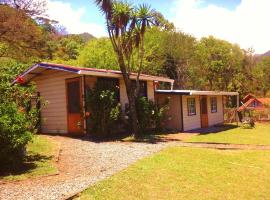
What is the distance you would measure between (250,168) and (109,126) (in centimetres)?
751

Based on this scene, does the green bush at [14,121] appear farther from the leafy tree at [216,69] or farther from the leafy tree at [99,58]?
the leafy tree at [216,69]

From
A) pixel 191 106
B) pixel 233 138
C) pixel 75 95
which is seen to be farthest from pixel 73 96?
pixel 191 106

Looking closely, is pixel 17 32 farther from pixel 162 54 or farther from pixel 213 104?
pixel 162 54

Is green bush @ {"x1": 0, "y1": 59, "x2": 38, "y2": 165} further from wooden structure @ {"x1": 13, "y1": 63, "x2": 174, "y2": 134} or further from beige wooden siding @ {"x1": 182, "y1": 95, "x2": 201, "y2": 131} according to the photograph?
beige wooden siding @ {"x1": 182, "y1": 95, "x2": 201, "y2": 131}

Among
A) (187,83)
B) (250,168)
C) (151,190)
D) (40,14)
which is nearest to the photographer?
(151,190)

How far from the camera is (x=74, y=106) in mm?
17031

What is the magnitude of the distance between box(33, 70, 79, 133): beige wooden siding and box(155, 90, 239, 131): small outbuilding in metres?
6.87

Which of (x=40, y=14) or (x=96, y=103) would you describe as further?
(x=40, y=14)

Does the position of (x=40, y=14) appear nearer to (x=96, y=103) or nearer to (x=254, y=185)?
(x=96, y=103)

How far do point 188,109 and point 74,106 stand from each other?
28.8 ft

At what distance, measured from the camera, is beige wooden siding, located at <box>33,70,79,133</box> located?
1756 centimetres

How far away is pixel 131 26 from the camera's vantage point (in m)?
17.0

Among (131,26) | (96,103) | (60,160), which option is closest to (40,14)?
(131,26)

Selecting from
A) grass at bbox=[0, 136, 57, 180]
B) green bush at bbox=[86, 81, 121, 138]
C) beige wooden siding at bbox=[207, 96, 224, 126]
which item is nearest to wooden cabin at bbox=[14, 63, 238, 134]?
green bush at bbox=[86, 81, 121, 138]
